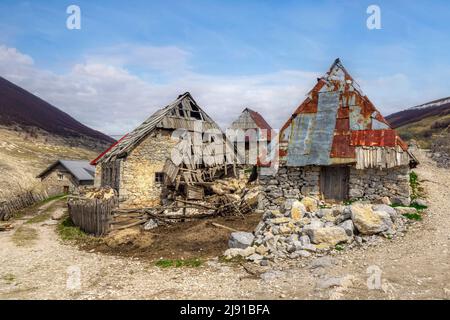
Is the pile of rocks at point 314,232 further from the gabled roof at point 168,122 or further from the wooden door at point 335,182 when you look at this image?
the gabled roof at point 168,122

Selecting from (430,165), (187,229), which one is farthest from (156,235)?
(430,165)

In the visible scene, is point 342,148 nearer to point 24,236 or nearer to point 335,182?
point 335,182

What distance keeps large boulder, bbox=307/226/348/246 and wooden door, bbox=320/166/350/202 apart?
4982mm

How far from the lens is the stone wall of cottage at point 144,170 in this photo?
75.4ft

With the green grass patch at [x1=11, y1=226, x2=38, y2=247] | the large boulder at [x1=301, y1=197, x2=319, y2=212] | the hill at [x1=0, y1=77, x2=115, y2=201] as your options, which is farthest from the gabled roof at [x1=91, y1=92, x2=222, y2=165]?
the large boulder at [x1=301, y1=197, x2=319, y2=212]

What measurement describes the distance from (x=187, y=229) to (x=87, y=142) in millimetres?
72818

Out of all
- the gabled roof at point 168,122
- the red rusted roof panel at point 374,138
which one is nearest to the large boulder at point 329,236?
the red rusted roof panel at point 374,138

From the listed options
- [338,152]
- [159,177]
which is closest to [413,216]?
[338,152]

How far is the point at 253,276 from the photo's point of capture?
29.6 feet

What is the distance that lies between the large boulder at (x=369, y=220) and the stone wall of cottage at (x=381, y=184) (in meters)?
3.05

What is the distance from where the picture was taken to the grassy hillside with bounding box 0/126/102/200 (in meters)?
33.3
